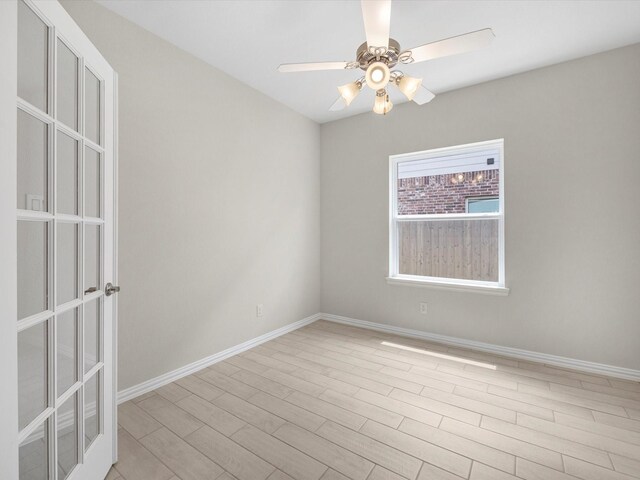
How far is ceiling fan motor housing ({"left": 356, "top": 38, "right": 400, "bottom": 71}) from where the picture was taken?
175 centimetres

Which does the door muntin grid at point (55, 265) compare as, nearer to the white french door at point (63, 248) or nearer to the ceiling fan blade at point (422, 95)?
the white french door at point (63, 248)

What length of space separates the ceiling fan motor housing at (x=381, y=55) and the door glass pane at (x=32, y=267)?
1.78 metres

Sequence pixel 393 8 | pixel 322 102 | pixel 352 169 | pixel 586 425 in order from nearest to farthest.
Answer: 1. pixel 586 425
2. pixel 393 8
3. pixel 322 102
4. pixel 352 169

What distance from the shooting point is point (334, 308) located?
13.6ft

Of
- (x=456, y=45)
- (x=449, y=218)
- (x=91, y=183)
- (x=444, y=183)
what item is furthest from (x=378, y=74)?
(x=449, y=218)

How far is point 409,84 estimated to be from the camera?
1956mm

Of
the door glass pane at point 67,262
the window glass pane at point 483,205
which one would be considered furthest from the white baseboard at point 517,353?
the door glass pane at point 67,262

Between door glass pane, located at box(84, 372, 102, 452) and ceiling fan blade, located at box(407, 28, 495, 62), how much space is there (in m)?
2.38

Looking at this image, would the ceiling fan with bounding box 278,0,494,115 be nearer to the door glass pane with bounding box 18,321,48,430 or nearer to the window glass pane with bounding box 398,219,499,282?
the window glass pane with bounding box 398,219,499,282

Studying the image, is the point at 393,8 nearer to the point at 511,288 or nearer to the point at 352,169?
the point at 352,169

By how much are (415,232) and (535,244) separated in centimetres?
118

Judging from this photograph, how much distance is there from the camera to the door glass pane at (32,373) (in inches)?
37.5

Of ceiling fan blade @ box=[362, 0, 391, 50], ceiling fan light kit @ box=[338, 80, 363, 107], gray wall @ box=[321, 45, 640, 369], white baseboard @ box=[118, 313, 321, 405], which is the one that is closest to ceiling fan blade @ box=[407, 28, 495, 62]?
ceiling fan blade @ box=[362, 0, 391, 50]

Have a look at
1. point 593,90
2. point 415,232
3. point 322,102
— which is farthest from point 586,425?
point 322,102
